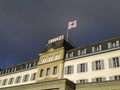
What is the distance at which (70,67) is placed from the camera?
44750 mm

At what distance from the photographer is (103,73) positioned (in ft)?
125

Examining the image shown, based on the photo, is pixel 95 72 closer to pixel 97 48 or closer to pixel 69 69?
pixel 97 48

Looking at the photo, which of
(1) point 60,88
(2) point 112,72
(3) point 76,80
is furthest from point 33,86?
(2) point 112,72

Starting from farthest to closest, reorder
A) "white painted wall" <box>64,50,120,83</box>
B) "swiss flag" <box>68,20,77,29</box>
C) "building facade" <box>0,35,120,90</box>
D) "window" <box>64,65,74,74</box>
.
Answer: "swiss flag" <box>68,20,77,29</box> → "window" <box>64,65,74,74</box> → "white painted wall" <box>64,50,120,83</box> → "building facade" <box>0,35,120,90</box>

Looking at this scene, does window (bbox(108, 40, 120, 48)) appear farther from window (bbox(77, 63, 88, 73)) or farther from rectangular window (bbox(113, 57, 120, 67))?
Answer: window (bbox(77, 63, 88, 73))

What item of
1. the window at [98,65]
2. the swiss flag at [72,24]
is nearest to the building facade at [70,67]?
the window at [98,65]

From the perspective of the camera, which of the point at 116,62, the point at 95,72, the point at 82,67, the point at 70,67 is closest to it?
the point at 116,62

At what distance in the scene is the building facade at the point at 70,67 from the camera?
97.7 ft

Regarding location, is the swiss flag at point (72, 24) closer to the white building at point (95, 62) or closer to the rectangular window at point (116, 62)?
the white building at point (95, 62)

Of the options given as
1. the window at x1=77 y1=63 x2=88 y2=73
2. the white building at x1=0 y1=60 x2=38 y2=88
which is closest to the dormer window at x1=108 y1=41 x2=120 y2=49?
the window at x1=77 y1=63 x2=88 y2=73

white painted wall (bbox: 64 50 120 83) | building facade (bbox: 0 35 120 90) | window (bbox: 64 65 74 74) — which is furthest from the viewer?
window (bbox: 64 65 74 74)

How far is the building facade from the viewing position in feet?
97.7

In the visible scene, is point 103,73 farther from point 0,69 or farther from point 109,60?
point 0,69

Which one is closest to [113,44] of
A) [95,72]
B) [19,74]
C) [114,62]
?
[114,62]
